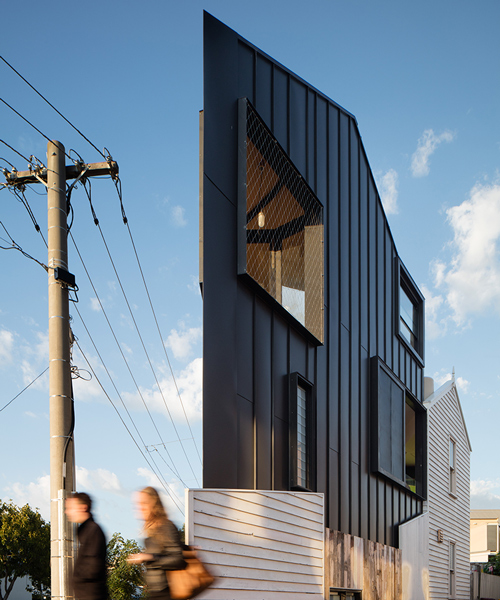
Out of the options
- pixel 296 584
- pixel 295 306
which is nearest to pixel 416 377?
pixel 295 306

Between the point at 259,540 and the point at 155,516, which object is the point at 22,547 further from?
the point at 155,516

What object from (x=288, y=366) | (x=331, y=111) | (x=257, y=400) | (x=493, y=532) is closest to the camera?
(x=257, y=400)

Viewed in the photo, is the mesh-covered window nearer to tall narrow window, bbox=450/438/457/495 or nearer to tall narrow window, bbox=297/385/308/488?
tall narrow window, bbox=297/385/308/488

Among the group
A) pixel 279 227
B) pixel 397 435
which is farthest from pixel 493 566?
pixel 279 227

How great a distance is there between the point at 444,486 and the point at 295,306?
13.7 m

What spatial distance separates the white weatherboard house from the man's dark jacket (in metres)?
12.9

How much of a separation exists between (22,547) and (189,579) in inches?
1543

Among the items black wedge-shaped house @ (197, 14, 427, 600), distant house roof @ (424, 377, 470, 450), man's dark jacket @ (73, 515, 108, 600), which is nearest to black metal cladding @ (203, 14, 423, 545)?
black wedge-shaped house @ (197, 14, 427, 600)

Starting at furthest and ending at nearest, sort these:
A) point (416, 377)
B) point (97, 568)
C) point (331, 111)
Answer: point (416, 377)
point (331, 111)
point (97, 568)

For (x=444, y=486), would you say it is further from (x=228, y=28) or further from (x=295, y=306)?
(x=228, y=28)

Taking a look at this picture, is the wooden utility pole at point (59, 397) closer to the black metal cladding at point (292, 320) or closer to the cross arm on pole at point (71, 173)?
Answer: the cross arm on pole at point (71, 173)

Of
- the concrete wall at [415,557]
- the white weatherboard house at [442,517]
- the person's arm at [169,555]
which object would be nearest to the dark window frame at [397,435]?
the white weatherboard house at [442,517]

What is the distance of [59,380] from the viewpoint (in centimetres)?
730

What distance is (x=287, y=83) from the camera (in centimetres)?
1121
